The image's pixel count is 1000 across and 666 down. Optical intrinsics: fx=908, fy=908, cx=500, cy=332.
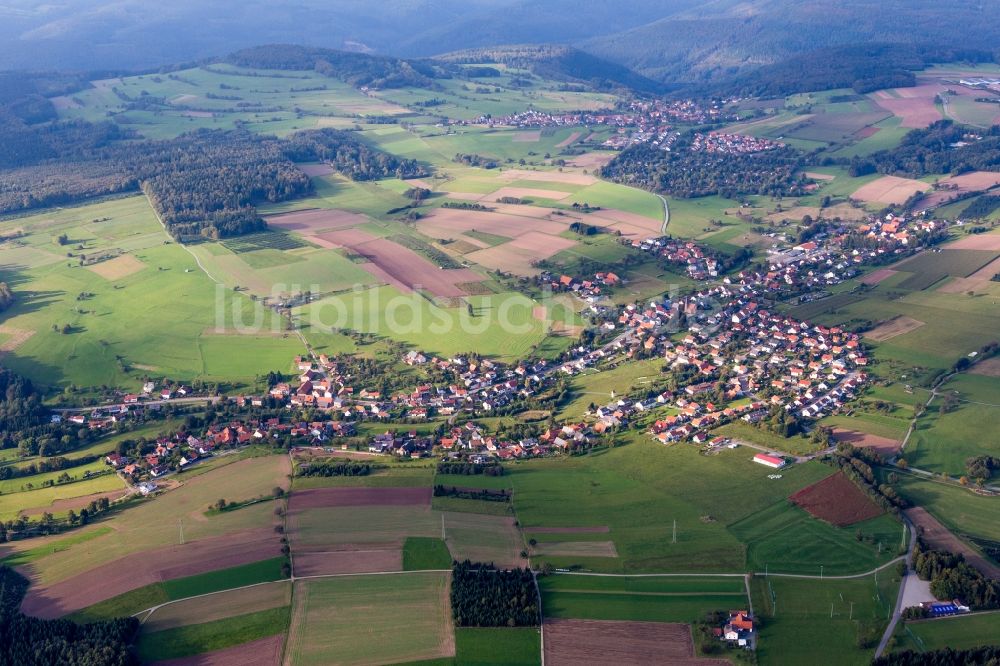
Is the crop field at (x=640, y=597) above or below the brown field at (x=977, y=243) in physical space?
below

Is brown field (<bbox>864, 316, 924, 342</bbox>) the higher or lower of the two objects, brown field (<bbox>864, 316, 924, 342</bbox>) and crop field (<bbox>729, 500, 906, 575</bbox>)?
the higher

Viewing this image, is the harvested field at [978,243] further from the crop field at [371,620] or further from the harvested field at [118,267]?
the harvested field at [118,267]

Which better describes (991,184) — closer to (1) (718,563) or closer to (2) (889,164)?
(2) (889,164)

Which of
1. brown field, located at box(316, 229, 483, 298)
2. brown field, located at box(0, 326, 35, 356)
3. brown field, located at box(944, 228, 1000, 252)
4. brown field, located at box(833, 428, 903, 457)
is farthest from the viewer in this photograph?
brown field, located at box(944, 228, 1000, 252)

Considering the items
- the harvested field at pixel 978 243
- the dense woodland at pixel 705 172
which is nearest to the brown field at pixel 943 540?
the harvested field at pixel 978 243

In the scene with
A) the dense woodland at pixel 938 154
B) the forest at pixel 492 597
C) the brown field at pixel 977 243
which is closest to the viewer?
the forest at pixel 492 597

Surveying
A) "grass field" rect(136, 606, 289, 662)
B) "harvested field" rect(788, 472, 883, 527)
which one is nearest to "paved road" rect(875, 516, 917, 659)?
"harvested field" rect(788, 472, 883, 527)

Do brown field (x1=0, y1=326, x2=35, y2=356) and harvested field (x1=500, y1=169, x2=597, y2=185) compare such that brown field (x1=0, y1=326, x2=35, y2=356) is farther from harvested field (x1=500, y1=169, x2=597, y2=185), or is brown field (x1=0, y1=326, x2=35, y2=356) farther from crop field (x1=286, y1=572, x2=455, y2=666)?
harvested field (x1=500, y1=169, x2=597, y2=185)
